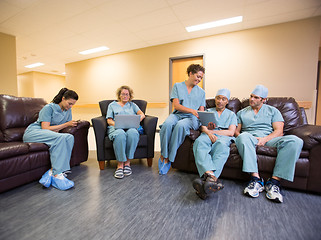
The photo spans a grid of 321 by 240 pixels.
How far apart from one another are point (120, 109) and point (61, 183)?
1.10 meters

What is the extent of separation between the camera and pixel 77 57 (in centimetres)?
582

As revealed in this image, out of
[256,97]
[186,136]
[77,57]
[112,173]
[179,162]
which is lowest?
[112,173]

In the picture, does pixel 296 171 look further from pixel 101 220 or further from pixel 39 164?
pixel 39 164

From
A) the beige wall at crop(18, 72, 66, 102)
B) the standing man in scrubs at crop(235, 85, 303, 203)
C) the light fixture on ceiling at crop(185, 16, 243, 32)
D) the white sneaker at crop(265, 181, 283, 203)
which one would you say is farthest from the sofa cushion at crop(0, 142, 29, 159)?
the beige wall at crop(18, 72, 66, 102)

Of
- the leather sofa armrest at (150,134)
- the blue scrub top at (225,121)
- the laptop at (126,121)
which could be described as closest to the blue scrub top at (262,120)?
the blue scrub top at (225,121)

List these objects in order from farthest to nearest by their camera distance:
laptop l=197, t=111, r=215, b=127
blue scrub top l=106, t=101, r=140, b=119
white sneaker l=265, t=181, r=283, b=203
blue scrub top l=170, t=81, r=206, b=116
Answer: blue scrub top l=106, t=101, r=140, b=119, blue scrub top l=170, t=81, r=206, b=116, laptop l=197, t=111, r=215, b=127, white sneaker l=265, t=181, r=283, b=203

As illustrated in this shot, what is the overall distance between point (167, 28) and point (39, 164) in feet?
11.6

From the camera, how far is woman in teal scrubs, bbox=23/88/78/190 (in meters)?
1.62

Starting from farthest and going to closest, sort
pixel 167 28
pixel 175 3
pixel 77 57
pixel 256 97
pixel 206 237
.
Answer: pixel 77 57
pixel 167 28
pixel 175 3
pixel 256 97
pixel 206 237

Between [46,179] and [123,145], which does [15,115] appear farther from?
[123,145]

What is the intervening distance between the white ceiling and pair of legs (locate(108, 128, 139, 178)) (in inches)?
90.4

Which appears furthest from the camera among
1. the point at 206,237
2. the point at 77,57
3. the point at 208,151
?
the point at 77,57

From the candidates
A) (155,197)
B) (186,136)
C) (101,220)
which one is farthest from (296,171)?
(101,220)

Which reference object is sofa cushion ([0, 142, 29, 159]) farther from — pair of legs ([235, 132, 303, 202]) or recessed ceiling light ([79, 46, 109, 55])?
recessed ceiling light ([79, 46, 109, 55])
